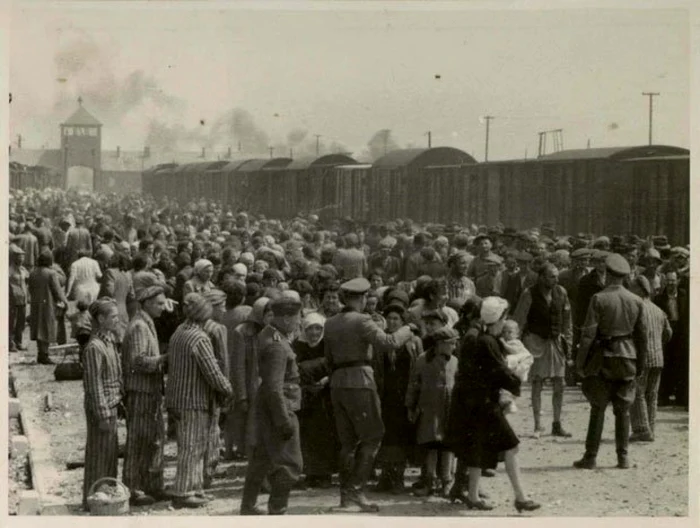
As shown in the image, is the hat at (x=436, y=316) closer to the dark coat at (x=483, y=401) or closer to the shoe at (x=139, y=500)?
the dark coat at (x=483, y=401)

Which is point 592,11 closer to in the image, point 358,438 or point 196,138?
point 358,438

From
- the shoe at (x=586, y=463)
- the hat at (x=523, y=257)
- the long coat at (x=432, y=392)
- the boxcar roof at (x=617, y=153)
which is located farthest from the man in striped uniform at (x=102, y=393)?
the boxcar roof at (x=617, y=153)

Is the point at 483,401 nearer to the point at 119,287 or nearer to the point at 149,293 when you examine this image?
the point at 149,293

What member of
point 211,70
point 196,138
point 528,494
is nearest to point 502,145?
point 196,138

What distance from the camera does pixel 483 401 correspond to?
21.5 ft

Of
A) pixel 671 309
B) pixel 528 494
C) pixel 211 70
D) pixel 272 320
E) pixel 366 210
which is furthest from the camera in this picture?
pixel 366 210

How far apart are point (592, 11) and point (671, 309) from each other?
291cm

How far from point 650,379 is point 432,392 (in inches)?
98.5

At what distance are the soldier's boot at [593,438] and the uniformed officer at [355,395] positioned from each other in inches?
69.1

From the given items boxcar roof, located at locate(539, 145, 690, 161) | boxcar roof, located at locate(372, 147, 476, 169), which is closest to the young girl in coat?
boxcar roof, located at locate(539, 145, 690, 161)

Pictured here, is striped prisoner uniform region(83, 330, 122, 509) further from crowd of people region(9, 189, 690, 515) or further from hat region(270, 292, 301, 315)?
hat region(270, 292, 301, 315)

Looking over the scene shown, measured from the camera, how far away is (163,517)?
6617 mm

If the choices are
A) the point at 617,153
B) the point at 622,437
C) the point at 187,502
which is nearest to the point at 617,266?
the point at 622,437

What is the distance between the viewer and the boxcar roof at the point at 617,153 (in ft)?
47.6
